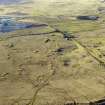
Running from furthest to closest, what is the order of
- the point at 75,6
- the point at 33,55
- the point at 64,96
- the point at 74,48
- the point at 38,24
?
the point at 75,6 → the point at 38,24 → the point at 74,48 → the point at 33,55 → the point at 64,96

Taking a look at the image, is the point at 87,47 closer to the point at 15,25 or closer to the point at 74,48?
the point at 74,48

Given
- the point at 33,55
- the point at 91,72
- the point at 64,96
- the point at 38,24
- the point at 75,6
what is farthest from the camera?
the point at 75,6

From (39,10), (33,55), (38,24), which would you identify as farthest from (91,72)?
(39,10)

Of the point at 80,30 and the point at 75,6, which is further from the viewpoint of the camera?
the point at 75,6

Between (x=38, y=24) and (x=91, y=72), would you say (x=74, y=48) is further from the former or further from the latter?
(x=38, y=24)

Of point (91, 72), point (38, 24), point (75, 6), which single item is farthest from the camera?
point (75, 6)

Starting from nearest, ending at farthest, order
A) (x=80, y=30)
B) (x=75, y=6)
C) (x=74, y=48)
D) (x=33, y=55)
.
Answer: (x=33, y=55) → (x=74, y=48) → (x=80, y=30) → (x=75, y=6)

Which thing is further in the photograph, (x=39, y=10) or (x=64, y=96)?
(x=39, y=10)

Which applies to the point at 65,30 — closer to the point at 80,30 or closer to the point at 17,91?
the point at 80,30

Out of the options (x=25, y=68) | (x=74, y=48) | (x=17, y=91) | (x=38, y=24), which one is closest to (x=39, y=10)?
(x=38, y=24)
